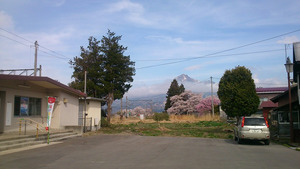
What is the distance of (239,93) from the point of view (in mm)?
26469

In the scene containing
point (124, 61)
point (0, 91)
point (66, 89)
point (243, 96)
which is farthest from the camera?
point (124, 61)

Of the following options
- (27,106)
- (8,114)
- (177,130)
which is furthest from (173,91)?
(8,114)

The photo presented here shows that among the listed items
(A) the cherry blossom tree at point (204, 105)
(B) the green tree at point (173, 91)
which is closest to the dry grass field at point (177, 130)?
(A) the cherry blossom tree at point (204, 105)

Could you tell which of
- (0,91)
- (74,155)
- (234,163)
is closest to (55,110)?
(0,91)

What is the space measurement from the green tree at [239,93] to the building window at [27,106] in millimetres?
16930

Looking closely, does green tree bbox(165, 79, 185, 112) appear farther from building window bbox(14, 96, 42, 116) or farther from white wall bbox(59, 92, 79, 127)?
building window bbox(14, 96, 42, 116)

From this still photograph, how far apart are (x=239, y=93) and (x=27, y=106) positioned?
18386mm

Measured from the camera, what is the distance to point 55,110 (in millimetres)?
22562

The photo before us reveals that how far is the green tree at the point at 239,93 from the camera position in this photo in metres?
26.5

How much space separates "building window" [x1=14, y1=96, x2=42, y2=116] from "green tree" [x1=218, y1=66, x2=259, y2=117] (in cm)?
1693

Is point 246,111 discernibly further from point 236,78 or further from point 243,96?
point 236,78

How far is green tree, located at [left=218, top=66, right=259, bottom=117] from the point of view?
26500mm

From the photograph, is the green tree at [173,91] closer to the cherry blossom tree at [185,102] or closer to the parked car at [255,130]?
the cherry blossom tree at [185,102]

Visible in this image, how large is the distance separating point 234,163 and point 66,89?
1556 centimetres
